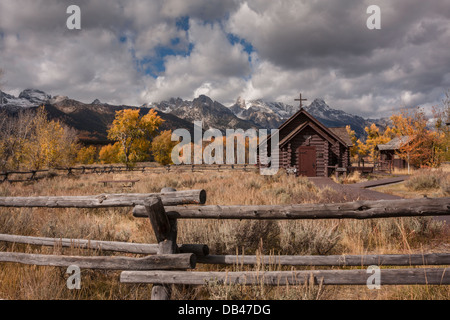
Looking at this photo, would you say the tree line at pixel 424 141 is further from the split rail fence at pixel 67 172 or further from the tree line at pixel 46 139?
the tree line at pixel 46 139

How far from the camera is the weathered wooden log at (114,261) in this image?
3197 millimetres

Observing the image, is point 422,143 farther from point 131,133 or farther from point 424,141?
point 131,133

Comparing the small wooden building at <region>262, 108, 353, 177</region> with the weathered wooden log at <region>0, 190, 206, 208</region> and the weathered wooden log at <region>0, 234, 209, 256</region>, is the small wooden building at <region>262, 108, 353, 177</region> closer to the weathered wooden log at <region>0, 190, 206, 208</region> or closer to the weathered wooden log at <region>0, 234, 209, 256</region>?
the weathered wooden log at <region>0, 234, 209, 256</region>

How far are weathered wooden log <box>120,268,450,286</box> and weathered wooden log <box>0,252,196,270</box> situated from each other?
0.34 feet

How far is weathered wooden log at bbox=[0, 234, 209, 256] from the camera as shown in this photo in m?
3.63

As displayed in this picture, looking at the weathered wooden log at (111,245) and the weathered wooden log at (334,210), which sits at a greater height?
the weathered wooden log at (334,210)

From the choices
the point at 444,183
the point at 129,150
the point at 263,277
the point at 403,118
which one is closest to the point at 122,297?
the point at 263,277

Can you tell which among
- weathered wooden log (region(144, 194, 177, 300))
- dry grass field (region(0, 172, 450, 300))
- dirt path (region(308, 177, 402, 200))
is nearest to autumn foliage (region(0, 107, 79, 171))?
dry grass field (region(0, 172, 450, 300))

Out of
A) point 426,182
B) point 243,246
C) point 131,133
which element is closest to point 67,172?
point 131,133

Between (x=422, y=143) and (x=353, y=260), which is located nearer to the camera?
(x=353, y=260)

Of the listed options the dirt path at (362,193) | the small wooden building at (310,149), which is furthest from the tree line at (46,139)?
the dirt path at (362,193)

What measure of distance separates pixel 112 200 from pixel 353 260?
11.9ft

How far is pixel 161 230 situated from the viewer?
3.28m
